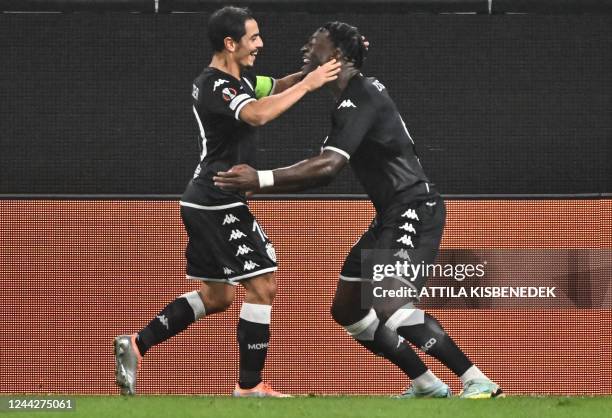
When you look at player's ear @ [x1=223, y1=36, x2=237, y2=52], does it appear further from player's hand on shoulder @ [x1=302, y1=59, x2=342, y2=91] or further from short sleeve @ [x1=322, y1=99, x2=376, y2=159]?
short sleeve @ [x1=322, y1=99, x2=376, y2=159]

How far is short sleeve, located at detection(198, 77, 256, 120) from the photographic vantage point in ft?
17.4

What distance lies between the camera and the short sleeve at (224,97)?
530 cm

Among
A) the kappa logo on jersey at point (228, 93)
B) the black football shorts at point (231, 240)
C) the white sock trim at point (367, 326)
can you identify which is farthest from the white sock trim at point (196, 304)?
the kappa logo on jersey at point (228, 93)

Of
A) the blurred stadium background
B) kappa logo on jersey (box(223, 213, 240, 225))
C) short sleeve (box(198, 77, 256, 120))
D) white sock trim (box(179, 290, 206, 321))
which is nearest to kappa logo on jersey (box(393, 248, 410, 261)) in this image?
kappa logo on jersey (box(223, 213, 240, 225))

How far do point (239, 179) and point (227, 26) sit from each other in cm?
81

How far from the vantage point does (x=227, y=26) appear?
5.50 m

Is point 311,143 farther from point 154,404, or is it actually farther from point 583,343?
point 154,404

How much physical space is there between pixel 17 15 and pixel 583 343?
354cm

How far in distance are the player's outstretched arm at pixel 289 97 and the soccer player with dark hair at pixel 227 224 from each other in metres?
0.13

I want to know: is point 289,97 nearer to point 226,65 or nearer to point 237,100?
point 237,100

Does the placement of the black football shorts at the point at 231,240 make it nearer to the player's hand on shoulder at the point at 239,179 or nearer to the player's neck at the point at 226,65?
the player's hand on shoulder at the point at 239,179

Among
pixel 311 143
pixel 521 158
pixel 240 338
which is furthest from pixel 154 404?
pixel 521 158

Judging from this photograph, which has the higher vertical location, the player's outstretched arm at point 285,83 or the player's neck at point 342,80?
the player's neck at point 342,80

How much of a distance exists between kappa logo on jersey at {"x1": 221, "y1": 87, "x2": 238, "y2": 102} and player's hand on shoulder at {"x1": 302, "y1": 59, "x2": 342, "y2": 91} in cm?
33
